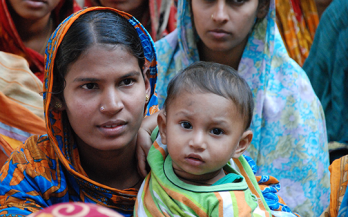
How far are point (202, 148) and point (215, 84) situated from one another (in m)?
0.26

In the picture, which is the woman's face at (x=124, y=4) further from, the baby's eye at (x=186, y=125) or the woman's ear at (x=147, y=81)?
the baby's eye at (x=186, y=125)

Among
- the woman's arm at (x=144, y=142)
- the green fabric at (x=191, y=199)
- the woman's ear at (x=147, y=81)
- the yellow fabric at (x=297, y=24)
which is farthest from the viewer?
the yellow fabric at (x=297, y=24)

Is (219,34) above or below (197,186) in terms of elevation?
above

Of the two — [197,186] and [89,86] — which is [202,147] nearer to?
[197,186]

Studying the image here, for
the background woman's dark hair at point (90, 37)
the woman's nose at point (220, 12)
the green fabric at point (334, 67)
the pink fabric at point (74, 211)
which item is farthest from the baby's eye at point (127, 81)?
the green fabric at point (334, 67)

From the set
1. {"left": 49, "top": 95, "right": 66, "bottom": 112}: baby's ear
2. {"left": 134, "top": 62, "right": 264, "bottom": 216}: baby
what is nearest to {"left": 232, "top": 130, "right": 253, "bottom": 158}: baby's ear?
{"left": 134, "top": 62, "right": 264, "bottom": 216}: baby

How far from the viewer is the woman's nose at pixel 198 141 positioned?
157 cm

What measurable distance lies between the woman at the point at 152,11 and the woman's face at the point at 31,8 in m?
0.61

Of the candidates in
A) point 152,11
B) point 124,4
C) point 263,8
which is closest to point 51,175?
point 263,8

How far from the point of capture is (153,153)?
184cm

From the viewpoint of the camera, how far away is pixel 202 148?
5.17 feet

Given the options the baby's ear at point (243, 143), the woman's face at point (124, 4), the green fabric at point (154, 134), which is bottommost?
the green fabric at point (154, 134)

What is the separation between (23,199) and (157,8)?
9.55 feet

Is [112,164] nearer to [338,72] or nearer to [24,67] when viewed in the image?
[24,67]
